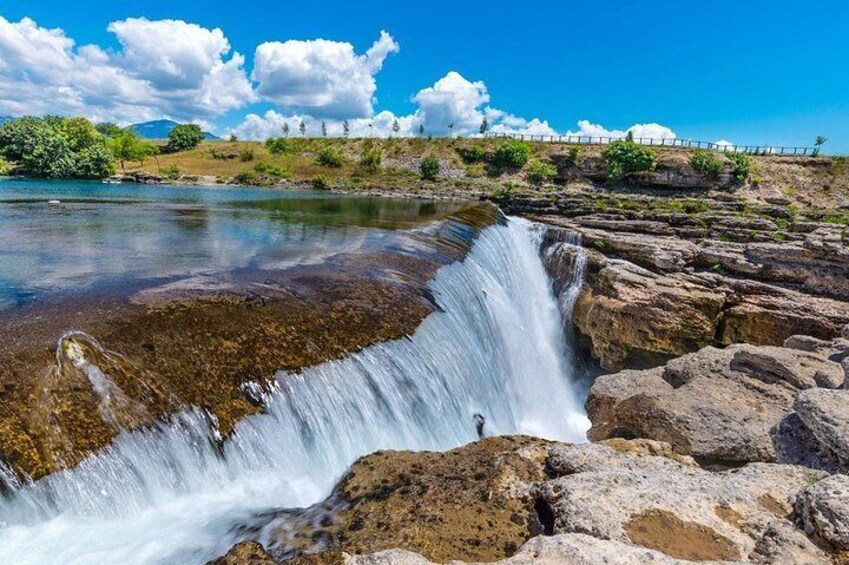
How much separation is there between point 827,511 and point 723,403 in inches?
219

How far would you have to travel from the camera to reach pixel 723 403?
859cm

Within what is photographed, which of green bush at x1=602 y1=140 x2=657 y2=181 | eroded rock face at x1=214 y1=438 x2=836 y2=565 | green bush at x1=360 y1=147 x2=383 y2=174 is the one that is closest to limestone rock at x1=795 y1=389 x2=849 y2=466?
eroded rock face at x1=214 y1=438 x2=836 y2=565

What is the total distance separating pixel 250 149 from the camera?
116000mm

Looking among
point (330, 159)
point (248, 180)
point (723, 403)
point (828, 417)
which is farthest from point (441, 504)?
point (330, 159)

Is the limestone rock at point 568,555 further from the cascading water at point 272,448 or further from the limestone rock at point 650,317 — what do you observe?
the limestone rock at point 650,317

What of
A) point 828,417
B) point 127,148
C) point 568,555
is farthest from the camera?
point 127,148

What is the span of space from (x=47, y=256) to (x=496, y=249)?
16.2 m

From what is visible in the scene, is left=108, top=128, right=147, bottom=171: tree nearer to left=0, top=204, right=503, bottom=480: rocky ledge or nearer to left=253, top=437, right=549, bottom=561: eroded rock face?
left=0, top=204, right=503, bottom=480: rocky ledge

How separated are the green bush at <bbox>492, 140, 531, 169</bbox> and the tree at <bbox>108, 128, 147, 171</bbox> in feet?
242

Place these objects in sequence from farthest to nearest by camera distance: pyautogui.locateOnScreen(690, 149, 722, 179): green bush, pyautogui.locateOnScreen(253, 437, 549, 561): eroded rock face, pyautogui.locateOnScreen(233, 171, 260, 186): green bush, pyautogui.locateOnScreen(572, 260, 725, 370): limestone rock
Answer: pyautogui.locateOnScreen(233, 171, 260, 186): green bush, pyautogui.locateOnScreen(690, 149, 722, 179): green bush, pyautogui.locateOnScreen(572, 260, 725, 370): limestone rock, pyautogui.locateOnScreen(253, 437, 549, 561): eroded rock face

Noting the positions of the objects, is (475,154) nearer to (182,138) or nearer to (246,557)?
(182,138)

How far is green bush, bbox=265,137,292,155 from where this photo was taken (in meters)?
117

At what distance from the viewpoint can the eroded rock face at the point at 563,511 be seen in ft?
11.6

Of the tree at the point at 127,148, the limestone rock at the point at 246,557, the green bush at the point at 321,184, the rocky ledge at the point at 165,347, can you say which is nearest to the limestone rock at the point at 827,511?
the limestone rock at the point at 246,557
